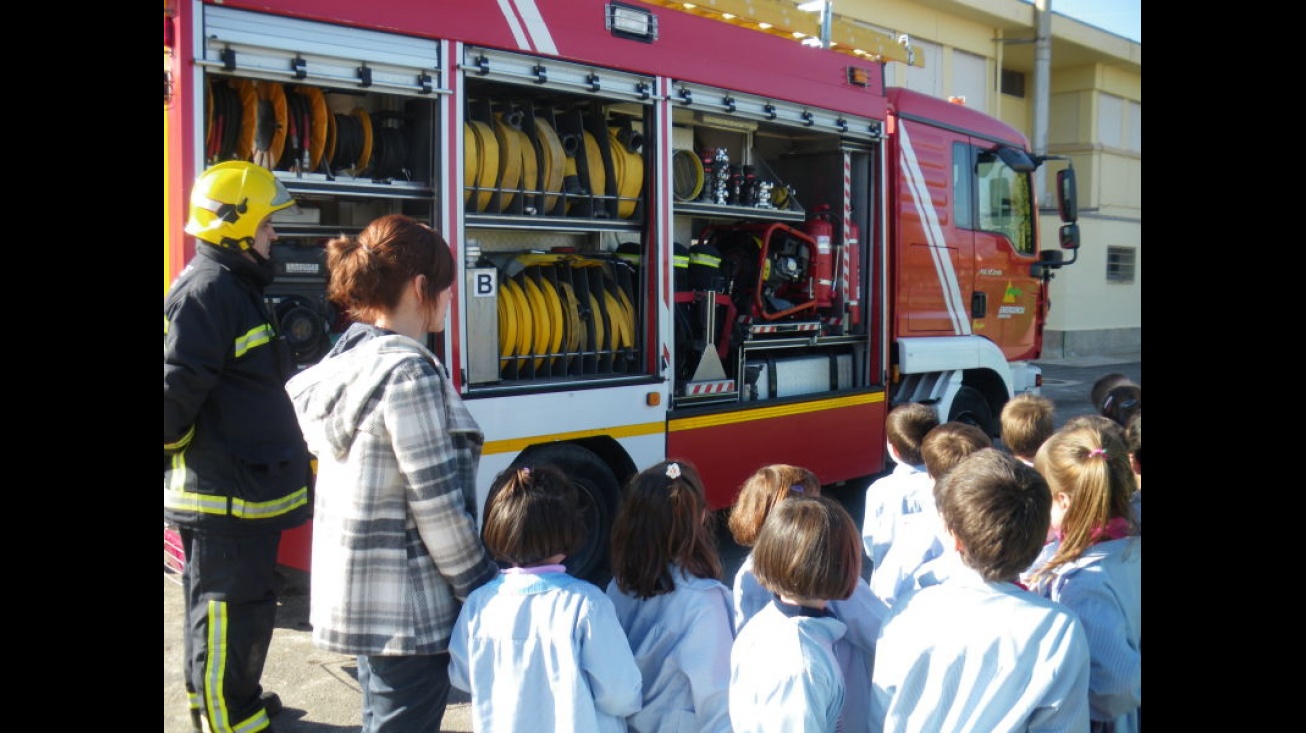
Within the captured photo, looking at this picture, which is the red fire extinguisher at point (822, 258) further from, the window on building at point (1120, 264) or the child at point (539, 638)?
the window on building at point (1120, 264)

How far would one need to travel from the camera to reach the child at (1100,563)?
2.44 metres

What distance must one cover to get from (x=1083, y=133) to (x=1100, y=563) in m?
21.0

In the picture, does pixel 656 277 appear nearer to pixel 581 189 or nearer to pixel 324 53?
pixel 581 189

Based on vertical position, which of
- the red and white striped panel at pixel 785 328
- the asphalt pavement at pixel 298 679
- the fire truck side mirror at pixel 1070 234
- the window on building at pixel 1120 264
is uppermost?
the window on building at pixel 1120 264

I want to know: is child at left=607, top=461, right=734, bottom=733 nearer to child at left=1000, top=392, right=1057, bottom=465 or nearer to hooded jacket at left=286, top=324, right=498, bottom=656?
hooded jacket at left=286, top=324, right=498, bottom=656

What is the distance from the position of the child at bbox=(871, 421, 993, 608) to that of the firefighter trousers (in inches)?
74.2

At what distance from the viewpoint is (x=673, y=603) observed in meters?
2.56

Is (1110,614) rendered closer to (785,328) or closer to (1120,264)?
(785,328)

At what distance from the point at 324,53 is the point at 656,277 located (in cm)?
194

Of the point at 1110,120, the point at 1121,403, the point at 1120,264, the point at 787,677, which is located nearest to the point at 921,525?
the point at 787,677

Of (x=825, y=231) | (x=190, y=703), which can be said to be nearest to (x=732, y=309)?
(x=825, y=231)

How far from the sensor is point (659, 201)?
5320 millimetres

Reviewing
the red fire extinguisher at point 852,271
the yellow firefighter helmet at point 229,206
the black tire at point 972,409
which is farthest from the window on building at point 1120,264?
the yellow firefighter helmet at point 229,206

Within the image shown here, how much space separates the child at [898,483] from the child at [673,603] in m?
0.97
